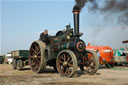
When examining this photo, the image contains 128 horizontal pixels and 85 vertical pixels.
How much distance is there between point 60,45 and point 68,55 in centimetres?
120

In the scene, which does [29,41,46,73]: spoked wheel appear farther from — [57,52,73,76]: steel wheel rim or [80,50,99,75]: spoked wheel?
[80,50,99,75]: spoked wheel

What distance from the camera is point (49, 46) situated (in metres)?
10.4

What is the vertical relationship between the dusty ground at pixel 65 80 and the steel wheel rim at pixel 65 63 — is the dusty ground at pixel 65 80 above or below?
below

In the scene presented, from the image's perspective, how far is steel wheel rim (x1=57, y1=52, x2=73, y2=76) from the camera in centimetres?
875

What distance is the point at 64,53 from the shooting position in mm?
9023

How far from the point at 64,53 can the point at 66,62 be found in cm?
48

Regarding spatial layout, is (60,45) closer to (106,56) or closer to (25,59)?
(25,59)

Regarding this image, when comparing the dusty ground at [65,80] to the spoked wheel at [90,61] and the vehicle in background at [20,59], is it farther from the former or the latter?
the vehicle in background at [20,59]

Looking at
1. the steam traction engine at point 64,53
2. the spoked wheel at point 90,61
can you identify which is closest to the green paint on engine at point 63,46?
the steam traction engine at point 64,53

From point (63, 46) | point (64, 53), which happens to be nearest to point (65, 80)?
point (64, 53)

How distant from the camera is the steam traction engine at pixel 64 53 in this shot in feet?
29.4

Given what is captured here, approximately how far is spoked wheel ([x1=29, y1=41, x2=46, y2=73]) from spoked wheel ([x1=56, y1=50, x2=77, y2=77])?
1.29 meters

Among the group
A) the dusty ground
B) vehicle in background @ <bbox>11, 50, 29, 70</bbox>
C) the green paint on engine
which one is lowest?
the dusty ground

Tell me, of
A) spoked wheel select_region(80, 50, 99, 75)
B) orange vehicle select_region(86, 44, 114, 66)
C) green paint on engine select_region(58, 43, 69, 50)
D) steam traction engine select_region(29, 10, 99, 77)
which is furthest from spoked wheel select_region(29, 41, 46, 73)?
orange vehicle select_region(86, 44, 114, 66)
